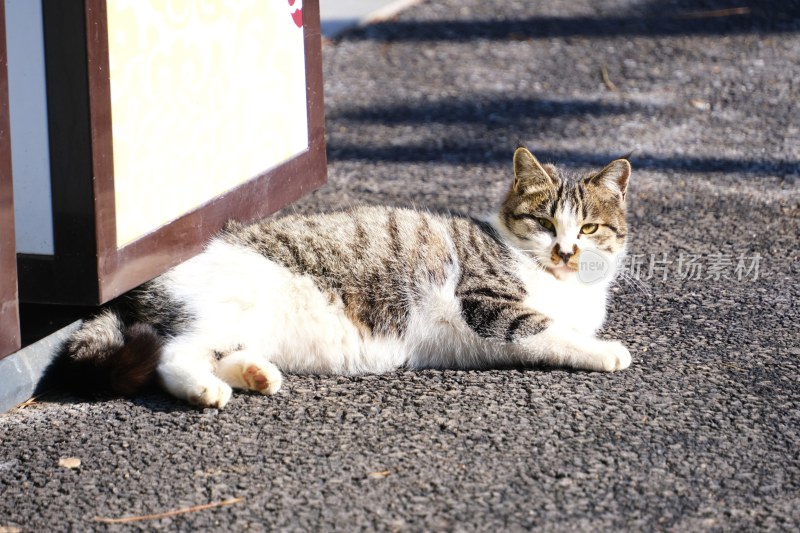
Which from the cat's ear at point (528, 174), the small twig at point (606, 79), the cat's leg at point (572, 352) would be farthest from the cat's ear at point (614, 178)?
the small twig at point (606, 79)

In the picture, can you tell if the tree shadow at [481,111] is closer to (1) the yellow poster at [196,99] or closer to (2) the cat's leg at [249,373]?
(1) the yellow poster at [196,99]

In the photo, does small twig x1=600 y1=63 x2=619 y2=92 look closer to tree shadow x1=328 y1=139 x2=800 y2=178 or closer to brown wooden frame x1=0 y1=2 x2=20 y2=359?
tree shadow x1=328 y1=139 x2=800 y2=178

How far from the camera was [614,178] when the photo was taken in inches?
152

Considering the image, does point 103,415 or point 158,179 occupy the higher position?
point 158,179

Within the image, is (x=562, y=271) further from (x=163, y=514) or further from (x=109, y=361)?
(x=163, y=514)

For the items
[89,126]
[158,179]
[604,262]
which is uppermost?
[89,126]

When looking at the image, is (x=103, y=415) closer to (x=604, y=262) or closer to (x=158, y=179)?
(x=158, y=179)

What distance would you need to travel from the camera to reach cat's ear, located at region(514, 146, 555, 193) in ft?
12.5

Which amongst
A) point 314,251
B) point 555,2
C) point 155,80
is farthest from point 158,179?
point 555,2

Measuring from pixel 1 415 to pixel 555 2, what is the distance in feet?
22.6

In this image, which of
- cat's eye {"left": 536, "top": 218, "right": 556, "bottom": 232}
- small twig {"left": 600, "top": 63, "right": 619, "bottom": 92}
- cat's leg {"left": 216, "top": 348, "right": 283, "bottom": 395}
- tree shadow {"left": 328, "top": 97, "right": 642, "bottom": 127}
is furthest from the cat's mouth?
small twig {"left": 600, "top": 63, "right": 619, "bottom": 92}

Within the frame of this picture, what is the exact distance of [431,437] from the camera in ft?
10.0

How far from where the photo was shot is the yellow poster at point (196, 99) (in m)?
3.29

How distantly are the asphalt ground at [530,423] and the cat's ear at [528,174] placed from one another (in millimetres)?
614
